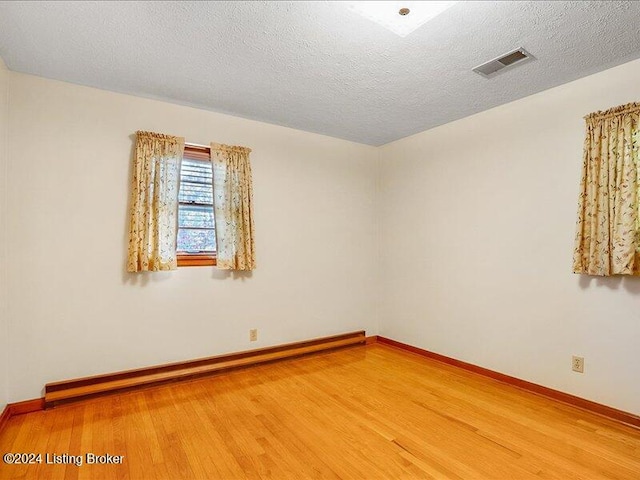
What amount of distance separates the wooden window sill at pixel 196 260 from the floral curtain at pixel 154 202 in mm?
157

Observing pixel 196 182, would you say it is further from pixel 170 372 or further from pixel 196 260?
pixel 170 372

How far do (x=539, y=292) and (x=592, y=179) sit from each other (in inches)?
39.9

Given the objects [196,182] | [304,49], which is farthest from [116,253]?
[304,49]

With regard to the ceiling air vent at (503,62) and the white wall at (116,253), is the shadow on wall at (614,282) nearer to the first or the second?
the ceiling air vent at (503,62)

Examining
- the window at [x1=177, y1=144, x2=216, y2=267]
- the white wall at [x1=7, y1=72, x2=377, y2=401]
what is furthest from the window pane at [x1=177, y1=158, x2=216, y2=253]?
the white wall at [x1=7, y1=72, x2=377, y2=401]

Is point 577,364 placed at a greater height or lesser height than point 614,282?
lesser

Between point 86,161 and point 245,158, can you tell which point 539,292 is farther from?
point 86,161

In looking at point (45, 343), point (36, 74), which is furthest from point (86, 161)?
point (45, 343)

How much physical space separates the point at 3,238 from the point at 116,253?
736mm

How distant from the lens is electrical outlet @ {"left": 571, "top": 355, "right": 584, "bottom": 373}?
2666mm

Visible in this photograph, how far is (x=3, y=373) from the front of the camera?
8.01 ft

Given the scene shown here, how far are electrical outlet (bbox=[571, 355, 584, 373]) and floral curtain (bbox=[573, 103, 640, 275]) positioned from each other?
0.72 metres

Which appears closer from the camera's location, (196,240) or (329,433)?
(329,433)

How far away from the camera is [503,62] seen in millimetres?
2465
